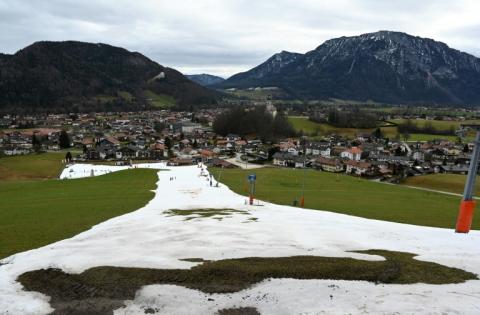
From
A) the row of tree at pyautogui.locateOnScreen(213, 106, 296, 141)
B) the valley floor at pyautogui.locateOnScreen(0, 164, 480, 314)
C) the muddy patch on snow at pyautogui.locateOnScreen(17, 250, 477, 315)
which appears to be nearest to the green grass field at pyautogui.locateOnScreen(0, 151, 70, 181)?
the valley floor at pyautogui.locateOnScreen(0, 164, 480, 314)

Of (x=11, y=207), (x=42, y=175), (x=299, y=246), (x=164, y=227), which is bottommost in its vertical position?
(x=42, y=175)

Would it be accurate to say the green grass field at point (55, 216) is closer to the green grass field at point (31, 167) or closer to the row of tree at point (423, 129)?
the green grass field at point (31, 167)

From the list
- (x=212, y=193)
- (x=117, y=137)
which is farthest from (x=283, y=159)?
(x=117, y=137)

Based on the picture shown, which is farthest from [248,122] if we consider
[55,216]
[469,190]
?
[469,190]

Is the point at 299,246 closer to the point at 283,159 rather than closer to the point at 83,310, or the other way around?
the point at 83,310

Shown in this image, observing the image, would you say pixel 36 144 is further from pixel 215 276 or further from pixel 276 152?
pixel 215 276

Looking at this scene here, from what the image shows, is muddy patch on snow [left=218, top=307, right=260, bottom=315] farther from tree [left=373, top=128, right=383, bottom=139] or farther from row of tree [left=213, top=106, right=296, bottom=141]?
tree [left=373, top=128, right=383, bottom=139]

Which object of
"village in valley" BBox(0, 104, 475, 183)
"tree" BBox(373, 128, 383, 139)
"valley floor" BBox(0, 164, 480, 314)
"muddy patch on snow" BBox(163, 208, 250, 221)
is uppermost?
"tree" BBox(373, 128, 383, 139)
